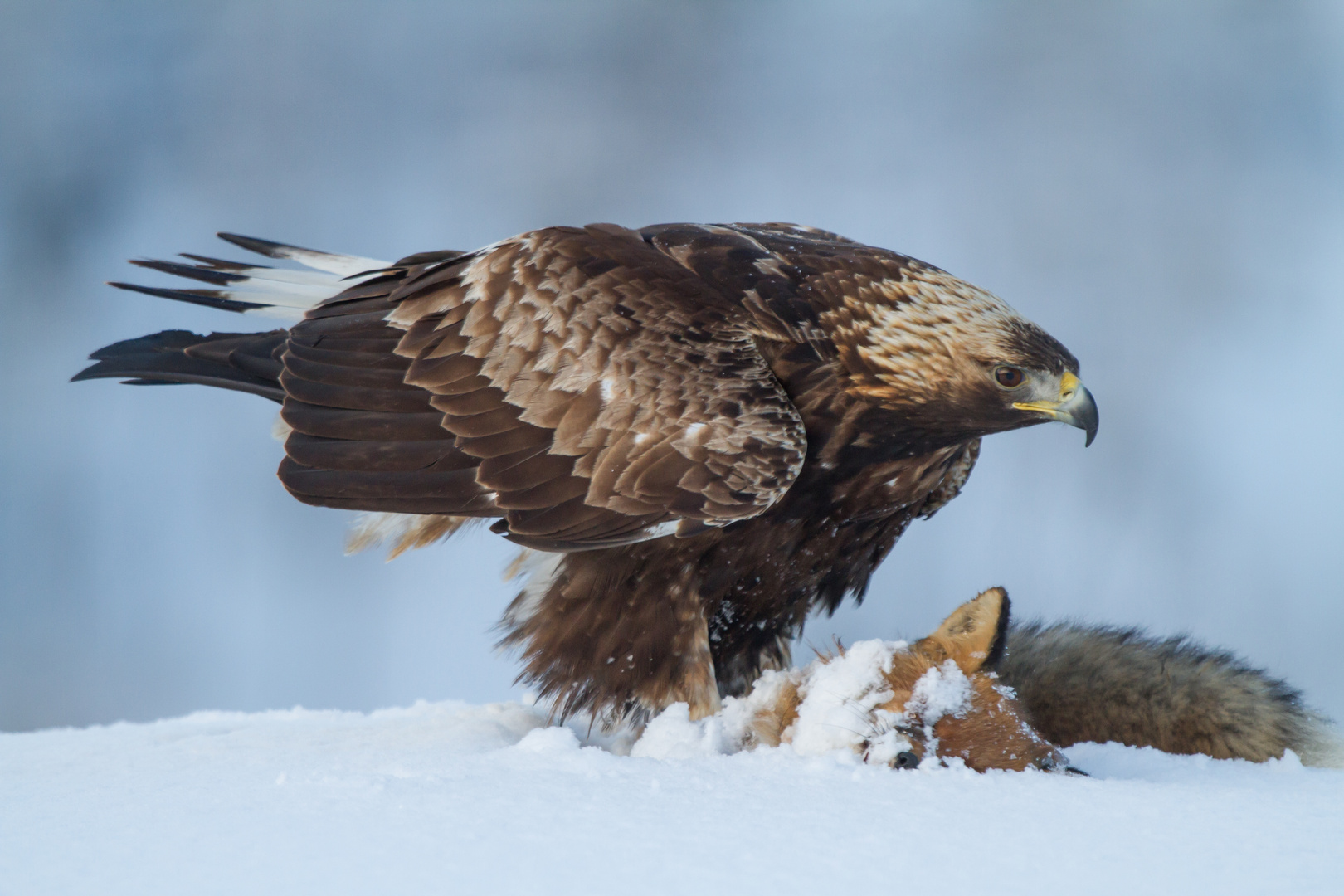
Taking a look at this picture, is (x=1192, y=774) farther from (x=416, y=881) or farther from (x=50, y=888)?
(x=50, y=888)

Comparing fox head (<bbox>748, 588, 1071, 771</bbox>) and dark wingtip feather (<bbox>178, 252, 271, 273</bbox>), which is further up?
dark wingtip feather (<bbox>178, 252, 271, 273</bbox>)

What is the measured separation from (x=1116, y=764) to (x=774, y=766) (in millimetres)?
768

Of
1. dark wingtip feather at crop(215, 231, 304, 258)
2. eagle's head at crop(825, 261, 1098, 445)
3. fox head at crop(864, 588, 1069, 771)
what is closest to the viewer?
fox head at crop(864, 588, 1069, 771)

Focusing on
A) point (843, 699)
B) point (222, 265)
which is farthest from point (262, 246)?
point (843, 699)

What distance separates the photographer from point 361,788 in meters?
1.49

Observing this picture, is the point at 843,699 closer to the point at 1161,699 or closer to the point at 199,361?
the point at 1161,699

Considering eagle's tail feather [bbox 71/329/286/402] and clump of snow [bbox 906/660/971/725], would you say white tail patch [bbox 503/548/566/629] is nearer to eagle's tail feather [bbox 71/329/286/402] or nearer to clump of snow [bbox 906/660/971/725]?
eagle's tail feather [bbox 71/329/286/402]

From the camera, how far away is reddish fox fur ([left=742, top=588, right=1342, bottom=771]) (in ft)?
6.25

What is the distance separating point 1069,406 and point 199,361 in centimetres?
209

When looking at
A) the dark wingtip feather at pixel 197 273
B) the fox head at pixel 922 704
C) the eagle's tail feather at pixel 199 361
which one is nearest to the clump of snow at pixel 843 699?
the fox head at pixel 922 704

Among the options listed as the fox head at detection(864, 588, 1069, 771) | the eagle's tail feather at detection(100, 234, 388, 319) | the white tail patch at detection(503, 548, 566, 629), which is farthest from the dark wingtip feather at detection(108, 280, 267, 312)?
the fox head at detection(864, 588, 1069, 771)

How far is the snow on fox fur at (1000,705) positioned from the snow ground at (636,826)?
0.13 m

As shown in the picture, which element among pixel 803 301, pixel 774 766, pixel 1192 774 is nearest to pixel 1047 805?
pixel 774 766

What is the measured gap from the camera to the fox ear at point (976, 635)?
6.59ft
